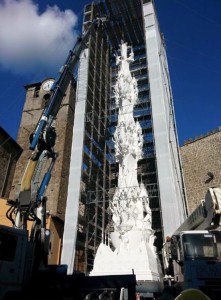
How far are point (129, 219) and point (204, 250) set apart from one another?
7.45 metres

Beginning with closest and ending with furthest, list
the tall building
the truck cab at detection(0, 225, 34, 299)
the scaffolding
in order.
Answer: the truck cab at detection(0, 225, 34, 299) → the tall building → the scaffolding

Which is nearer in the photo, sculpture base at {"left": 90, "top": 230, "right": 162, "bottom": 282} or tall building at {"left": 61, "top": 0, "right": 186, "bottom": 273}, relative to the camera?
sculpture base at {"left": 90, "top": 230, "right": 162, "bottom": 282}

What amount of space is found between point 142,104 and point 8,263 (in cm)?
2002

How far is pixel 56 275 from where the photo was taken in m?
5.75

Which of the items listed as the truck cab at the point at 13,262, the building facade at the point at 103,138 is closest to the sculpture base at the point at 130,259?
the building facade at the point at 103,138

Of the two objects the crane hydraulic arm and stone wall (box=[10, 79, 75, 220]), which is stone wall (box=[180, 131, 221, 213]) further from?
the crane hydraulic arm

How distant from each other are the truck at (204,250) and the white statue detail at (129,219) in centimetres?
487

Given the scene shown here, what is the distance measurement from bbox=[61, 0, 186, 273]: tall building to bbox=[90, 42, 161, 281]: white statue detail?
47.0 inches

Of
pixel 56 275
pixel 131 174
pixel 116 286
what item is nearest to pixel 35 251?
pixel 56 275

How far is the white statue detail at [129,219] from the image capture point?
40.3 feet

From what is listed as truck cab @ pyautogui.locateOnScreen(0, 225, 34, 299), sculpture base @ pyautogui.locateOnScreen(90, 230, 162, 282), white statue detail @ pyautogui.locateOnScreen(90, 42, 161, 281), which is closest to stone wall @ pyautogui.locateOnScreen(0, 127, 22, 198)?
white statue detail @ pyautogui.locateOnScreen(90, 42, 161, 281)

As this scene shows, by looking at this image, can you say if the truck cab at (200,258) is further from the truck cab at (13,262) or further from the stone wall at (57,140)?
the stone wall at (57,140)

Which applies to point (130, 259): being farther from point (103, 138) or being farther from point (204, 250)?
point (103, 138)

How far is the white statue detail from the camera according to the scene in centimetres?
1228
